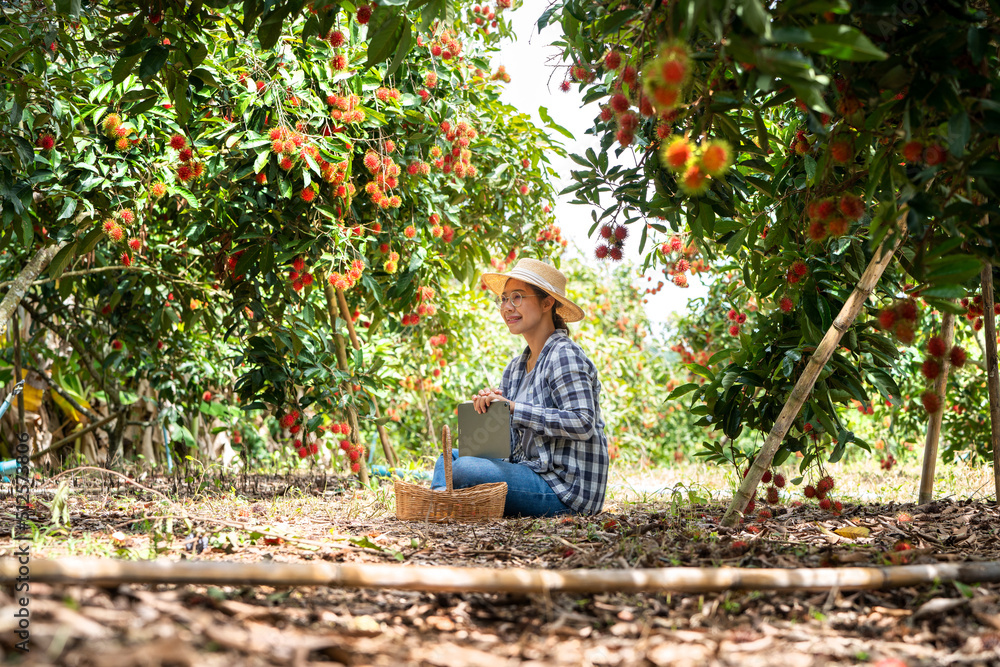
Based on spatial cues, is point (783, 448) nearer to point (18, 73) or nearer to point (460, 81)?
point (460, 81)

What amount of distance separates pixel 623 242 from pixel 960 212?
0.89m

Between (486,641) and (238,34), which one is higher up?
(238,34)

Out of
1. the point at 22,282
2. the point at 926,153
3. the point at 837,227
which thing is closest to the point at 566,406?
the point at 837,227

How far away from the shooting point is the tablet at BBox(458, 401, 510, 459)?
2682 mm

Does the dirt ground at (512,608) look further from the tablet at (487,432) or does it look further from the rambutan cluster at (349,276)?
the rambutan cluster at (349,276)

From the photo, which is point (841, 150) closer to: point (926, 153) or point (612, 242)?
point (926, 153)

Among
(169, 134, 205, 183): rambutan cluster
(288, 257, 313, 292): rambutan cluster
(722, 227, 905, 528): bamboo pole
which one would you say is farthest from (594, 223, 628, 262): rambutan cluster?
(169, 134, 205, 183): rambutan cluster

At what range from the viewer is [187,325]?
352 centimetres

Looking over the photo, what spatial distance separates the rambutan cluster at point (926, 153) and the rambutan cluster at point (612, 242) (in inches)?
30.7

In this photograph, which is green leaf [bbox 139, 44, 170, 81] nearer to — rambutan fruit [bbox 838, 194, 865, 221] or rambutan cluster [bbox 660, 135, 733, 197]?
rambutan cluster [bbox 660, 135, 733, 197]

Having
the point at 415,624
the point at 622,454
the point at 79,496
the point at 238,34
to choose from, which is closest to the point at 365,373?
the point at 79,496

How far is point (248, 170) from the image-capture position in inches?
106

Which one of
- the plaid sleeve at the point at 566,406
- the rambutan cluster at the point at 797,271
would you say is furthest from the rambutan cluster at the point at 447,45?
the rambutan cluster at the point at 797,271

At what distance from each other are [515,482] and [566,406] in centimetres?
35
